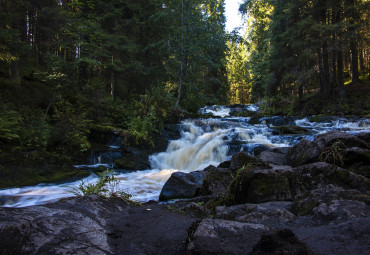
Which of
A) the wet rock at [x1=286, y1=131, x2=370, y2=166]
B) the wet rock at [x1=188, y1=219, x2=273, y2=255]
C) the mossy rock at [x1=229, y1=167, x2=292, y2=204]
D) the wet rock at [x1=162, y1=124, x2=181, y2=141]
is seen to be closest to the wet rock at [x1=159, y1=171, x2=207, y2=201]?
the mossy rock at [x1=229, y1=167, x2=292, y2=204]

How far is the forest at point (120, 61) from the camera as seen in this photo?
1032cm

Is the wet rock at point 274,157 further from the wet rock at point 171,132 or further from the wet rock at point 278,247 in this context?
the wet rock at point 171,132

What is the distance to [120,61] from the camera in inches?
630

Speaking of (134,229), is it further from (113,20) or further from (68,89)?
(113,20)

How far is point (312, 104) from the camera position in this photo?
18.4 m

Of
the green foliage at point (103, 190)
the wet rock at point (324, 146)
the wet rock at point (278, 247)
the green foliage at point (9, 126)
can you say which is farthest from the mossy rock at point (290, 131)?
the green foliage at point (9, 126)

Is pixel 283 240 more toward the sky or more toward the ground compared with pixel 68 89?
more toward the ground

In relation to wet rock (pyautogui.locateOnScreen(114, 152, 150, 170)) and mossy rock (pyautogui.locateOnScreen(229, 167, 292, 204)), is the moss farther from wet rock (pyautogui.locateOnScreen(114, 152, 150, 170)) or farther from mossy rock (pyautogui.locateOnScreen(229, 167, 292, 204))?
wet rock (pyautogui.locateOnScreen(114, 152, 150, 170))

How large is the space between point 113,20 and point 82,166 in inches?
511

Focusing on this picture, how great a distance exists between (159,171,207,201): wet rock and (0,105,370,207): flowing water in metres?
0.60

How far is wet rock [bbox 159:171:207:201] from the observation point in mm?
6234

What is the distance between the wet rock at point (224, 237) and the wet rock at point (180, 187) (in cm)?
390

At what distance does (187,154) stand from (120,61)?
8.85 metres

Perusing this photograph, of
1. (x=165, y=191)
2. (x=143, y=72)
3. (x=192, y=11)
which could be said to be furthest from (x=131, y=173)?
(x=192, y=11)
